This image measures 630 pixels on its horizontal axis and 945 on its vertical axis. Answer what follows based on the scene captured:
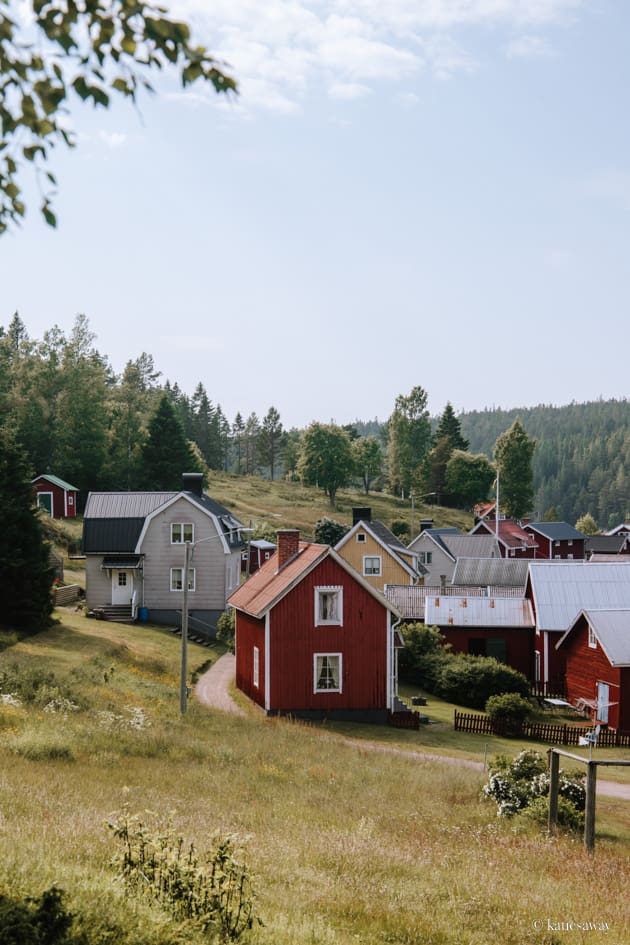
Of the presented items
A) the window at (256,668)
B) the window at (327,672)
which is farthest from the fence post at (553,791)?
the window at (256,668)

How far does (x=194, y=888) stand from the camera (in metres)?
7.73

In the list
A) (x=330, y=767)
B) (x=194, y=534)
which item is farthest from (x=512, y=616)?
(x=330, y=767)

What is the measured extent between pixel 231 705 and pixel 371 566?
2945 cm

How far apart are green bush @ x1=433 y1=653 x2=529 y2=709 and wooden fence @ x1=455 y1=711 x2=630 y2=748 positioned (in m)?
5.29

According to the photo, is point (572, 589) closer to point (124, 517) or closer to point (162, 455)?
point (124, 517)

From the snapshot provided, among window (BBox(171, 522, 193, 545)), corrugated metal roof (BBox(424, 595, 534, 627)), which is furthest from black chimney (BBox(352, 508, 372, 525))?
corrugated metal roof (BBox(424, 595, 534, 627))

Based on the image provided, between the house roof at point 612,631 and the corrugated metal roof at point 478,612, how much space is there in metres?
6.91

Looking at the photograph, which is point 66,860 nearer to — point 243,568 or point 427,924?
point 427,924

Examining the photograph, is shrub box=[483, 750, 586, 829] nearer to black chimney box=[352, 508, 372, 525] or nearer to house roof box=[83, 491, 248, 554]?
house roof box=[83, 491, 248, 554]

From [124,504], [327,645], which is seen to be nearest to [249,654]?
[327,645]

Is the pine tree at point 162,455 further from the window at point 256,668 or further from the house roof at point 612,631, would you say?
the house roof at point 612,631

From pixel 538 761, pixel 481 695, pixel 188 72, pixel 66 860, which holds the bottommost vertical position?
pixel 481 695

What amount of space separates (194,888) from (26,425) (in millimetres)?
78446

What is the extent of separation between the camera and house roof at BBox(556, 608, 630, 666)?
3509cm
